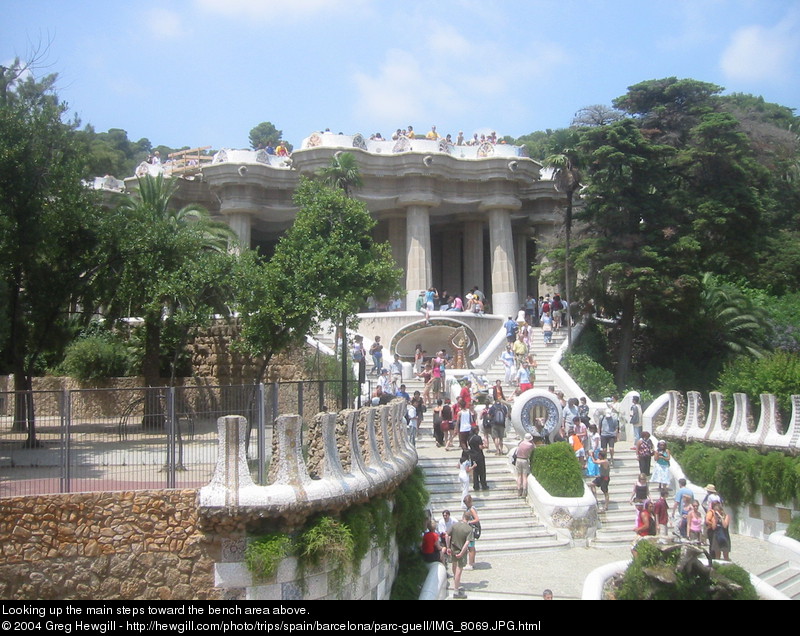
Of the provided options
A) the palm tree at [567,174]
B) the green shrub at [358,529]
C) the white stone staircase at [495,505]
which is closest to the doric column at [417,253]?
the palm tree at [567,174]

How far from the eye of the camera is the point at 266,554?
35.3ft

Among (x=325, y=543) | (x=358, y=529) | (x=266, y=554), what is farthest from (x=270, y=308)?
(x=266, y=554)

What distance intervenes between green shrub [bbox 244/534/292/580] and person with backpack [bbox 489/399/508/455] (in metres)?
9.18

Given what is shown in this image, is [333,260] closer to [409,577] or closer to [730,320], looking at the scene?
[409,577]

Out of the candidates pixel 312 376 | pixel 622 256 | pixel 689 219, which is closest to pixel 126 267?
pixel 312 376

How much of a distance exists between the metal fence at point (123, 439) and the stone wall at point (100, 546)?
288 mm

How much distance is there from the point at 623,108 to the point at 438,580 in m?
31.3

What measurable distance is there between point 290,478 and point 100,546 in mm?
2734

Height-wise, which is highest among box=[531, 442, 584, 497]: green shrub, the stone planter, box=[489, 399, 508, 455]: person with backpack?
box=[489, 399, 508, 455]: person with backpack

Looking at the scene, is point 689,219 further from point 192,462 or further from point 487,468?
point 192,462

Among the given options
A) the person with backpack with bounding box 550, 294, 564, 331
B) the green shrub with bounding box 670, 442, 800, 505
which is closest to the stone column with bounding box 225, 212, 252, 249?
the person with backpack with bounding box 550, 294, 564, 331

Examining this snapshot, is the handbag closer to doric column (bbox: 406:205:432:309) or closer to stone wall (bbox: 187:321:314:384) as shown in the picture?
stone wall (bbox: 187:321:314:384)

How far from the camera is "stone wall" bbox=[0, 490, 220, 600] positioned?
11188 millimetres

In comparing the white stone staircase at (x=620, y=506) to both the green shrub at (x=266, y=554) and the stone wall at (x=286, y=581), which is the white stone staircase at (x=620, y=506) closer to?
the stone wall at (x=286, y=581)
